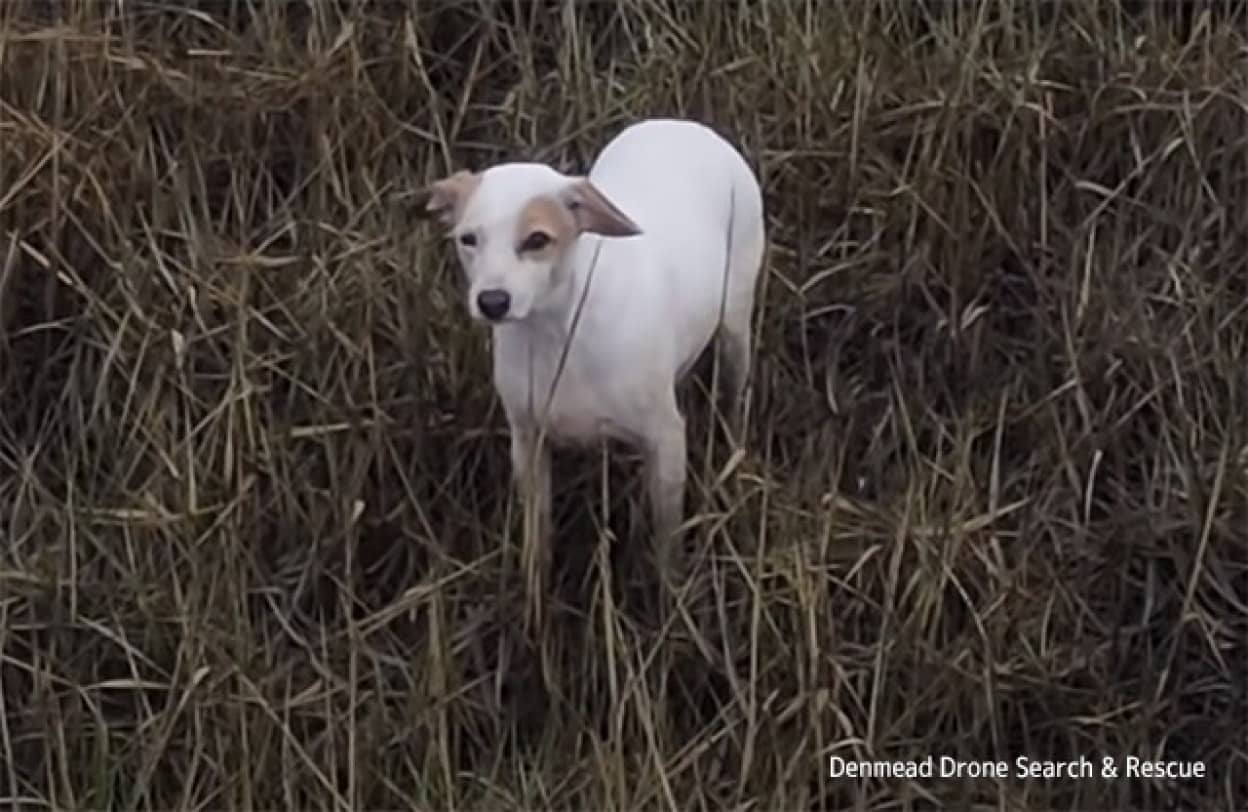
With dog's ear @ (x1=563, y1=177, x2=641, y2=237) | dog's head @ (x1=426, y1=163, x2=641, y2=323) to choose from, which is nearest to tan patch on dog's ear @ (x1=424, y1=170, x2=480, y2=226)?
dog's head @ (x1=426, y1=163, x2=641, y2=323)

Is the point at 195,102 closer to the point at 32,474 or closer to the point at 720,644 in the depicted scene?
the point at 32,474

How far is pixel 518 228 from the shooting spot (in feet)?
10.8

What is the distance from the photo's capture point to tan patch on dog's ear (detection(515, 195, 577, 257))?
3305mm

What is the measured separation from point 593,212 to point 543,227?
0.08 metres

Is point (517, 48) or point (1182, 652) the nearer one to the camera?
point (1182, 652)

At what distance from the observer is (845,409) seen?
152 inches

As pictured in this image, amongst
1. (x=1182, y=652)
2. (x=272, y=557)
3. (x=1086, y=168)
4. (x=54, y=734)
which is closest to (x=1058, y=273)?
(x=1086, y=168)

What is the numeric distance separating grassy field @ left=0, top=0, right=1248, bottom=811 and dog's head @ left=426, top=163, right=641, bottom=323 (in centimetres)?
38

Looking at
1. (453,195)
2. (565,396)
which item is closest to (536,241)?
(453,195)

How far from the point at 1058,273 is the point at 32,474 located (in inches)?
53.0

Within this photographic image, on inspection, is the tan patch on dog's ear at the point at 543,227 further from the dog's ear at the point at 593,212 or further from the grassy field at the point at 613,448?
the grassy field at the point at 613,448

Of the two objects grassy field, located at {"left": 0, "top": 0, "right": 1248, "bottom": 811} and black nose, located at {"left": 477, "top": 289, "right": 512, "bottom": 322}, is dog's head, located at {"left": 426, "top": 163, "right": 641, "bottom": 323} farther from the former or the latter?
grassy field, located at {"left": 0, "top": 0, "right": 1248, "bottom": 811}

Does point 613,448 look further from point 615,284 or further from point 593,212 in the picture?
point 593,212

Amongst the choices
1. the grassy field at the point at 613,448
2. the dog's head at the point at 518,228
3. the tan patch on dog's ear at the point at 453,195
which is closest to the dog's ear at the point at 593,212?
the dog's head at the point at 518,228
